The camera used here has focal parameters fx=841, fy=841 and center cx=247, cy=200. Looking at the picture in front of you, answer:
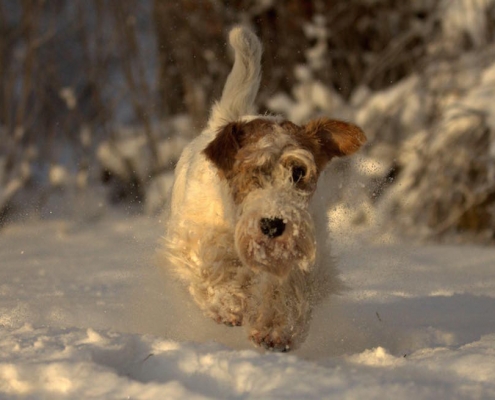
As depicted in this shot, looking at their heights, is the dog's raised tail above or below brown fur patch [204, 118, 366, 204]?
above

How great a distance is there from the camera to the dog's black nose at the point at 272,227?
10.4ft

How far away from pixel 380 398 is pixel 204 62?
7.42 meters

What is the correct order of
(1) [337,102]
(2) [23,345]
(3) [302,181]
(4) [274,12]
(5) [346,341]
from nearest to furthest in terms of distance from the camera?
1. (2) [23,345]
2. (3) [302,181]
3. (5) [346,341]
4. (1) [337,102]
5. (4) [274,12]

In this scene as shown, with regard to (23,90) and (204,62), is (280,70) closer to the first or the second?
(204,62)

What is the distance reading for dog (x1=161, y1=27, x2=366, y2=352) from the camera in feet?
10.7

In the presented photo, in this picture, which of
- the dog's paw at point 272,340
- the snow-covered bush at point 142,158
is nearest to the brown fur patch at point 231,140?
the dog's paw at point 272,340

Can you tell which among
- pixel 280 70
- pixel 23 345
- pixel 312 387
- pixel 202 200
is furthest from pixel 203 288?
pixel 280 70

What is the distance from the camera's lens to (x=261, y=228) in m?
3.18

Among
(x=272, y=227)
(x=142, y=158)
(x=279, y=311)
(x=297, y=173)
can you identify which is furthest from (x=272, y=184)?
(x=142, y=158)

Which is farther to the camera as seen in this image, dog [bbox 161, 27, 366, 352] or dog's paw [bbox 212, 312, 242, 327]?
dog's paw [bbox 212, 312, 242, 327]

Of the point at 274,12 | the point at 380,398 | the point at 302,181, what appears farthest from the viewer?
the point at 274,12

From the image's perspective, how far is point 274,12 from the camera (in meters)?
9.10

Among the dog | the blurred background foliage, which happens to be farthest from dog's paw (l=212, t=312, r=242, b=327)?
the blurred background foliage

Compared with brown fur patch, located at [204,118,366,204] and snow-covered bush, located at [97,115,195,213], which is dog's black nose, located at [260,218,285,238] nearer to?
brown fur patch, located at [204,118,366,204]
